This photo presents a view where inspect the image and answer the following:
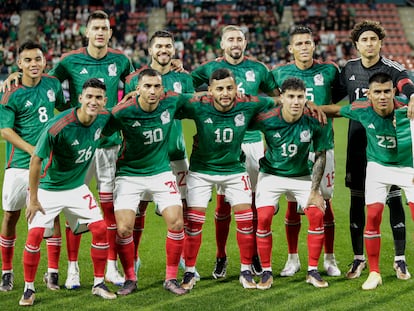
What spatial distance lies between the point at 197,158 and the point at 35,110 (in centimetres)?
148

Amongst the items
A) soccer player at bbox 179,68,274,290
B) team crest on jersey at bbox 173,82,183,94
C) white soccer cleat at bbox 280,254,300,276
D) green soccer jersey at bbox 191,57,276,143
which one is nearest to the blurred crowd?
green soccer jersey at bbox 191,57,276,143

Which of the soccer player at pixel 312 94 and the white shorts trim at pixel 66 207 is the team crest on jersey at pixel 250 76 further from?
the white shorts trim at pixel 66 207

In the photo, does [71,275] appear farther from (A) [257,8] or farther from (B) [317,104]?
(A) [257,8]

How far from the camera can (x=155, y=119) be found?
6238 mm

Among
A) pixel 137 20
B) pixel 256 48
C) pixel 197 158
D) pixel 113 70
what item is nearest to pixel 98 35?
pixel 113 70

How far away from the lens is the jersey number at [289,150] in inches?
253

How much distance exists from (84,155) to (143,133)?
546mm

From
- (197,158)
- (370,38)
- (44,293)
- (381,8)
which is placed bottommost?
(44,293)

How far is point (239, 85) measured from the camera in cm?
697

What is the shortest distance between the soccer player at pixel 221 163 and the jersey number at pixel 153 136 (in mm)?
329

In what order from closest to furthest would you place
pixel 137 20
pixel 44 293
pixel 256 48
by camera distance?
1. pixel 44 293
2. pixel 256 48
3. pixel 137 20

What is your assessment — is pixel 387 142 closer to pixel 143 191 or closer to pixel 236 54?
pixel 236 54

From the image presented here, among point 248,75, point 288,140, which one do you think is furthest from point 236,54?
point 288,140

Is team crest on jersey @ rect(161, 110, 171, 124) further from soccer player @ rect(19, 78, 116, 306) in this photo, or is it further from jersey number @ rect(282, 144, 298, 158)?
jersey number @ rect(282, 144, 298, 158)
